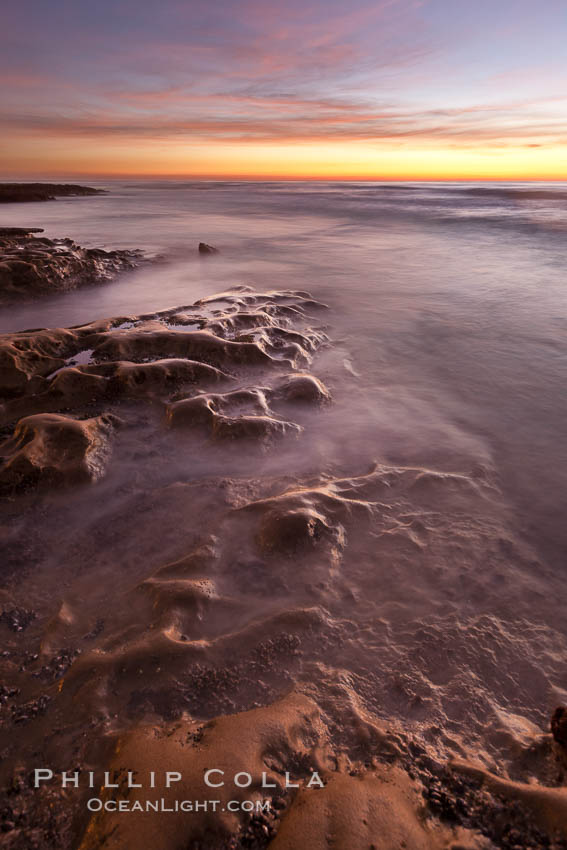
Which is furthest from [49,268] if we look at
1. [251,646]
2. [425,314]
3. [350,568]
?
[251,646]

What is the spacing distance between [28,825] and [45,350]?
5.34 m

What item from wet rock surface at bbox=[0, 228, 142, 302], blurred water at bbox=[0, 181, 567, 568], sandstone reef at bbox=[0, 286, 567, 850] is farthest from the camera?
wet rock surface at bbox=[0, 228, 142, 302]

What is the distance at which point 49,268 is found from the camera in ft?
31.8

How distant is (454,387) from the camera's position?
5672mm

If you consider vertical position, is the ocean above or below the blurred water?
below

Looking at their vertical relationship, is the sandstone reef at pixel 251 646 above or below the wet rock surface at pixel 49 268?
below

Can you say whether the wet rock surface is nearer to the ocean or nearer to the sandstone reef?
the sandstone reef

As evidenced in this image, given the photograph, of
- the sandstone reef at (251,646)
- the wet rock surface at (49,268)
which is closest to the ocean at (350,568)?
the sandstone reef at (251,646)

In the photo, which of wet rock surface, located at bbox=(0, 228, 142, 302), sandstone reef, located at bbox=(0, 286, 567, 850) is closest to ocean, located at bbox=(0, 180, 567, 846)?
sandstone reef, located at bbox=(0, 286, 567, 850)

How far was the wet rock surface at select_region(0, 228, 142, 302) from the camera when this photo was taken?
29.5 ft

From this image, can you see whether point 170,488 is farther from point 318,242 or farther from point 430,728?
point 318,242

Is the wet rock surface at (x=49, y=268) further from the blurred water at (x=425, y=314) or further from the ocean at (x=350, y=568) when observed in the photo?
the ocean at (x=350, y=568)

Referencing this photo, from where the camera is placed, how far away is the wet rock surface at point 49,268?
900cm

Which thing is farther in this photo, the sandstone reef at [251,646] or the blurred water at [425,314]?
the blurred water at [425,314]
